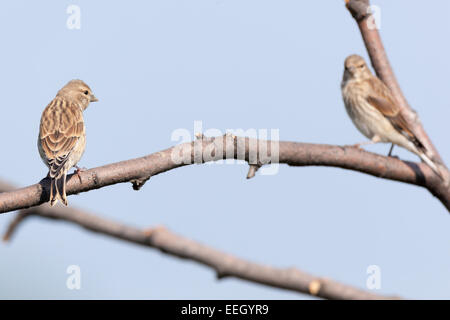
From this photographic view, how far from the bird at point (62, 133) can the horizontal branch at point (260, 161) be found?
1.82 meters

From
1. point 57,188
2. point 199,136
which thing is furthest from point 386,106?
point 57,188

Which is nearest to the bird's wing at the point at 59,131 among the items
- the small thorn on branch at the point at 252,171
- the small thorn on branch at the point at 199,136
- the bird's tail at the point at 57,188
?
the bird's tail at the point at 57,188

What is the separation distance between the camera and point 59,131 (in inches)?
356

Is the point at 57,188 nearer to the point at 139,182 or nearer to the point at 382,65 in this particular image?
the point at 139,182

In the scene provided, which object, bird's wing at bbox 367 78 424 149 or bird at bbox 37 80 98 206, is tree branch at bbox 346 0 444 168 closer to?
bird's wing at bbox 367 78 424 149

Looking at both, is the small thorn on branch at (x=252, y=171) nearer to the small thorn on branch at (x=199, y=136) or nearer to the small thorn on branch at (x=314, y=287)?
the small thorn on branch at (x=199, y=136)

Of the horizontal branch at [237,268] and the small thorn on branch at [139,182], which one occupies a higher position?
the small thorn on branch at [139,182]

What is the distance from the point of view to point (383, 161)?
5.32 metres

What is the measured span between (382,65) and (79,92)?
662cm

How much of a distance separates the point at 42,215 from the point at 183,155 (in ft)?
4.44

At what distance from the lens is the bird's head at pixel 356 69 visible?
31.8 ft

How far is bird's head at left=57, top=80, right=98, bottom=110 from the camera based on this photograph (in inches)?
423

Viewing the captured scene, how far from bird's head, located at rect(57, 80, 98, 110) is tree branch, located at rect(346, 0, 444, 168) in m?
6.49
